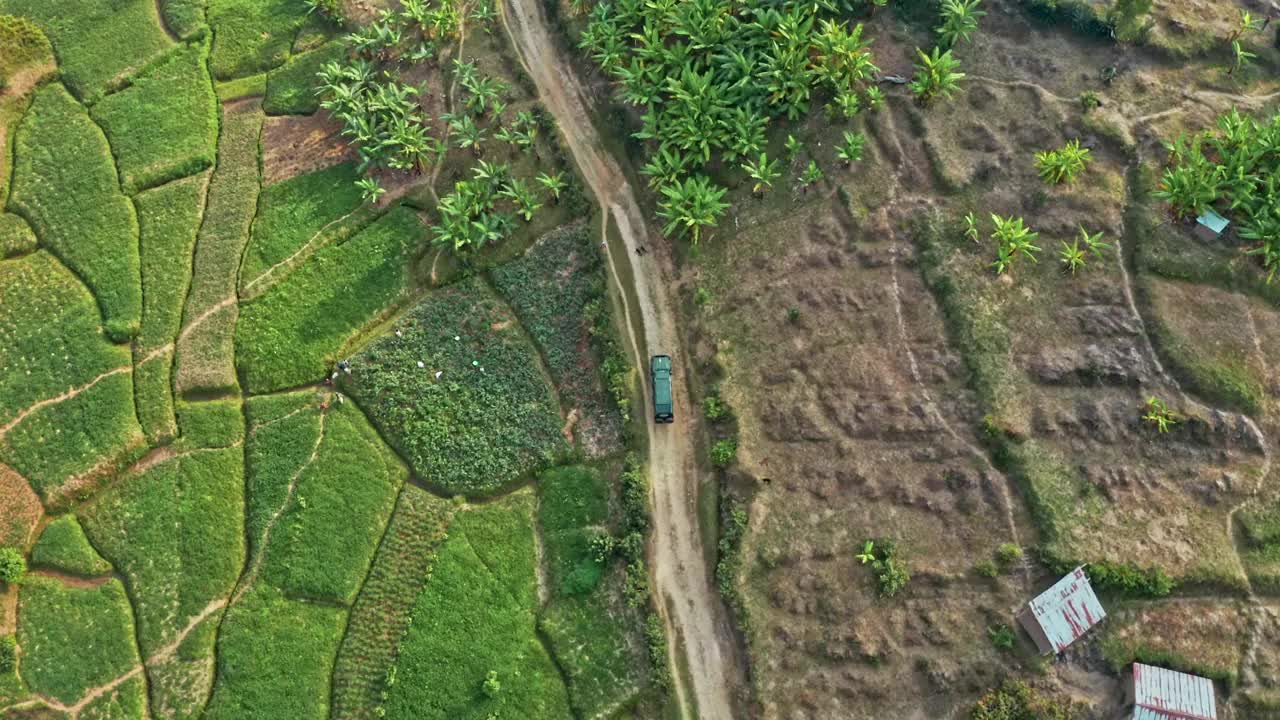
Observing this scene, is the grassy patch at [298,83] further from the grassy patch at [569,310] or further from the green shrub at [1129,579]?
Answer: the green shrub at [1129,579]

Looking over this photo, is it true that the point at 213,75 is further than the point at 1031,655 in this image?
Yes

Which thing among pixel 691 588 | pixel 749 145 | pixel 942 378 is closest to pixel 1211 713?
pixel 942 378

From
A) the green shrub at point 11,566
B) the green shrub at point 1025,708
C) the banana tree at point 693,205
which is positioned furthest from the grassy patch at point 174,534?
the green shrub at point 1025,708

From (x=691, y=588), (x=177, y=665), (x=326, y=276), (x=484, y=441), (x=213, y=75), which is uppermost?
(x=213, y=75)

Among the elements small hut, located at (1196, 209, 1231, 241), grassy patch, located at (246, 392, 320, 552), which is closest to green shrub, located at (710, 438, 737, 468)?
grassy patch, located at (246, 392, 320, 552)

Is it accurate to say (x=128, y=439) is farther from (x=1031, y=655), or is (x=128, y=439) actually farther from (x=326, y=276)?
(x=1031, y=655)

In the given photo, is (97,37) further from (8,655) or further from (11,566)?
(8,655)

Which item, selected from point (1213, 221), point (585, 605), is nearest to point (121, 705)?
point (585, 605)
